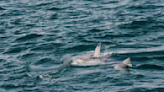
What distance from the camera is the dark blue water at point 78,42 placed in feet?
33.4

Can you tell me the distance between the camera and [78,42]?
14.7 m

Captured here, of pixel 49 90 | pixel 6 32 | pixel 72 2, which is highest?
pixel 72 2

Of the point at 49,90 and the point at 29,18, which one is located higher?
the point at 29,18

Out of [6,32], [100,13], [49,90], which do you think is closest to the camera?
[49,90]

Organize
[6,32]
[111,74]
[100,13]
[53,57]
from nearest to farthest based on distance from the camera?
[111,74], [53,57], [6,32], [100,13]

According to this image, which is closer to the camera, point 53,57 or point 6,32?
point 53,57

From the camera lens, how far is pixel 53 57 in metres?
12.9

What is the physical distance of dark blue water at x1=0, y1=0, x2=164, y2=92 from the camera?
33.4 feet

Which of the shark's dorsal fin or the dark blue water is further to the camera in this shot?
the shark's dorsal fin

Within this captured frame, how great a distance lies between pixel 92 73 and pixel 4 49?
17.5 ft

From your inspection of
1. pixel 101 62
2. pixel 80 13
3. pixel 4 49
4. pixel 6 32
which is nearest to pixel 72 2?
pixel 80 13

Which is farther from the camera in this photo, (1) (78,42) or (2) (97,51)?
(1) (78,42)

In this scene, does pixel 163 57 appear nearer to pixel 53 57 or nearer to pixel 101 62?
pixel 101 62

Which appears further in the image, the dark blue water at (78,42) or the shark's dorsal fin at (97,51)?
the shark's dorsal fin at (97,51)
